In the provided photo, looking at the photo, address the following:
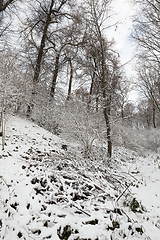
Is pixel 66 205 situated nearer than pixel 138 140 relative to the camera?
Yes

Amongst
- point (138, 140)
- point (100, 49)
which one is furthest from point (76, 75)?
point (138, 140)

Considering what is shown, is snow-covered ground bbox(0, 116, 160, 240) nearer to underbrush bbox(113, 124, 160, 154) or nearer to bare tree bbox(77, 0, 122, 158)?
bare tree bbox(77, 0, 122, 158)

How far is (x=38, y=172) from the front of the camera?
146 inches

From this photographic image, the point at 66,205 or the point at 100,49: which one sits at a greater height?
the point at 100,49

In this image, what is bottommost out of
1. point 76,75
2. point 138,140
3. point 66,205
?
point 66,205

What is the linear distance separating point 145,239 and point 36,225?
5.56ft

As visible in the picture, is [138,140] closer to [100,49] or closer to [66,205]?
[100,49]

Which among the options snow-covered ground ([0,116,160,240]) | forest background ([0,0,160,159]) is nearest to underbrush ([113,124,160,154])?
forest background ([0,0,160,159])

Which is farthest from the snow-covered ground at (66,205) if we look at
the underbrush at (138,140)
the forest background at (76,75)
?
the underbrush at (138,140)

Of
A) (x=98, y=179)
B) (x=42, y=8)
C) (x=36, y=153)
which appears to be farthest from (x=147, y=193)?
(x=42, y=8)

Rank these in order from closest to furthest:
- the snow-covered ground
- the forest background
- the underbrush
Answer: the snow-covered ground
the forest background
the underbrush

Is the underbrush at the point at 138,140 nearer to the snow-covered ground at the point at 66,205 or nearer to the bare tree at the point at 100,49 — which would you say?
the bare tree at the point at 100,49

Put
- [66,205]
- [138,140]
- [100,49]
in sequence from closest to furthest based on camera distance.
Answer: [66,205]
[100,49]
[138,140]

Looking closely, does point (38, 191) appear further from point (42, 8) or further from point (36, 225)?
point (42, 8)
